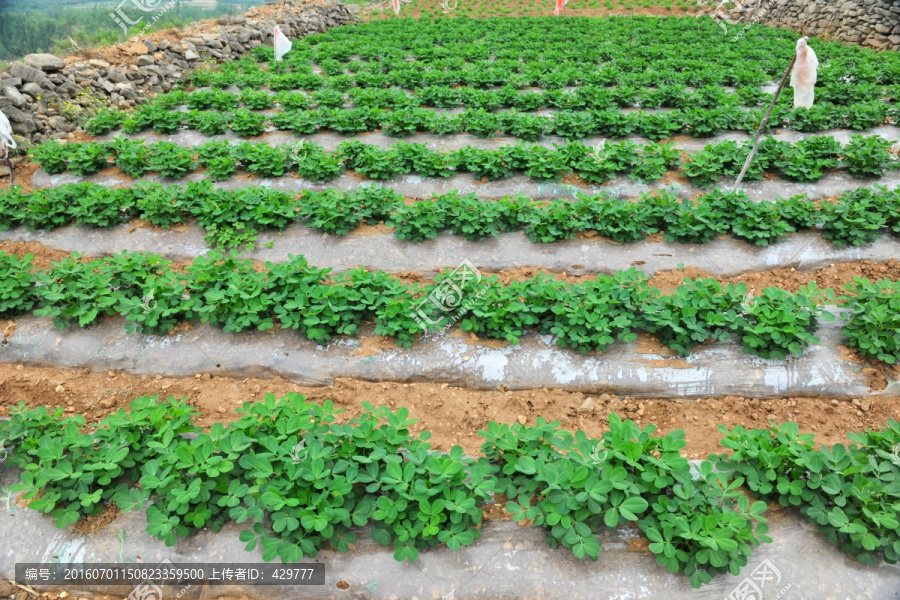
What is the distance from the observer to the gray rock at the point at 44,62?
8.64 metres

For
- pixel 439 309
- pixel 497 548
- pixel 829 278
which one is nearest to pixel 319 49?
pixel 439 309

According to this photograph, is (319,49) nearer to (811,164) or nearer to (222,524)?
(811,164)

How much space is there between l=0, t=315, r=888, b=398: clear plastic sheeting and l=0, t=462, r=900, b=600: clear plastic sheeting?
1.31 meters

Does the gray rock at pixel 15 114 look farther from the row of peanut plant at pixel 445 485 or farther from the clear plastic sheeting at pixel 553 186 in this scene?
the row of peanut plant at pixel 445 485

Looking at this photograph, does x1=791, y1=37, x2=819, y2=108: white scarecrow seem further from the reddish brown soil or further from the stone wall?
the stone wall

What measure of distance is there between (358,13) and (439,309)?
21.6 metres

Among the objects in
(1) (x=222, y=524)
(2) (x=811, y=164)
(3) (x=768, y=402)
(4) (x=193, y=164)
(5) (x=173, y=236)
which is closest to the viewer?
(1) (x=222, y=524)

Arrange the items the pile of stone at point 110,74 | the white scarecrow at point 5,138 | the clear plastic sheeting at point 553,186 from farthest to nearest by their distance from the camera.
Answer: the pile of stone at point 110,74 → the white scarecrow at point 5,138 → the clear plastic sheeting at point 553,186

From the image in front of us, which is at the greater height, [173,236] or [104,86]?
[104,86]

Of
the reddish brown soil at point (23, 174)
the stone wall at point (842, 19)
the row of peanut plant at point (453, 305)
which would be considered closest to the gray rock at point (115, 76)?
the reddish brown soil at point (23, 174)

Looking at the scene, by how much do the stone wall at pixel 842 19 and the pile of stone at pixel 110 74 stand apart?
56.5 feet

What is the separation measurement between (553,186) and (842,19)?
15228 mm

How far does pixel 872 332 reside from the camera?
3732 mm

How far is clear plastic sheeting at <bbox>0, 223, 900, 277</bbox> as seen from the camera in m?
5.00
